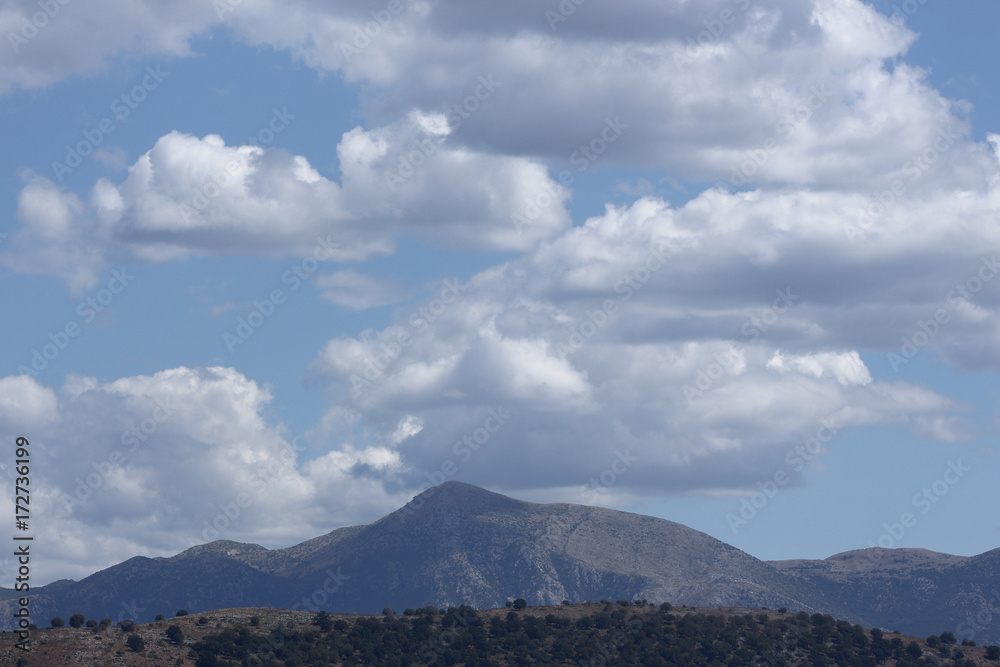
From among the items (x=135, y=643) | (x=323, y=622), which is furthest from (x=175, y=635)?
(x=323, y=622)

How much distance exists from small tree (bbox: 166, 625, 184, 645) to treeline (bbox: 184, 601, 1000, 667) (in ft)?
6.45

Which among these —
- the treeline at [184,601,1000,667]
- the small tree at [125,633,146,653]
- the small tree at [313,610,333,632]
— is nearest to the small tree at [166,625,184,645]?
the treeline at [184,601,1000,667]

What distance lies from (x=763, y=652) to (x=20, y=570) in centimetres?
9357

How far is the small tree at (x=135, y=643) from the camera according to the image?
10912 cm

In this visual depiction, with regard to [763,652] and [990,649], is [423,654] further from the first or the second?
[990,649]

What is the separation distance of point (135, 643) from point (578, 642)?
52.3 m

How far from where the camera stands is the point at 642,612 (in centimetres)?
15050

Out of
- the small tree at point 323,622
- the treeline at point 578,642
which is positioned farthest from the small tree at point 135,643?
the small tree at point 323,622

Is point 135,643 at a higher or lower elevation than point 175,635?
lower

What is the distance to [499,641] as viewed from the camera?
132875mm

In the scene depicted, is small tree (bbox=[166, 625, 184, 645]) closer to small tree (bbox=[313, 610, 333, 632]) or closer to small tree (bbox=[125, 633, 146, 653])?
small tree (bbox=[125, 633, 146, 653])

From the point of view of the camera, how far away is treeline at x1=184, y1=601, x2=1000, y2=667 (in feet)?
393

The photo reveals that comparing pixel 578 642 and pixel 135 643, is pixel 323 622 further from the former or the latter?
pixel 578 642

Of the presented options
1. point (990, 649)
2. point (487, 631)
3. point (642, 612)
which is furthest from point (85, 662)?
point (990, 649)
